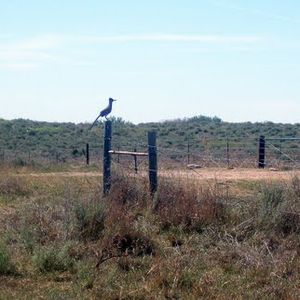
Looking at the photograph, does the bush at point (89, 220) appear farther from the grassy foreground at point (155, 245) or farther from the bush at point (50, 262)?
the bush at point (50, 262)

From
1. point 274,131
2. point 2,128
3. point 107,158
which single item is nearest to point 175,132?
point 274,131

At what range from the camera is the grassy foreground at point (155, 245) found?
28.8ft

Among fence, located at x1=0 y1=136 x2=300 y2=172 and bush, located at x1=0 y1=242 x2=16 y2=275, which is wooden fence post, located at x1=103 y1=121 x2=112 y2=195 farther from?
fence, located at x1=0 y1=136 x2=300 y2=172

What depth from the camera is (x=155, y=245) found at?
1057cm

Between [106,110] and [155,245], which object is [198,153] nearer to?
[106,110]

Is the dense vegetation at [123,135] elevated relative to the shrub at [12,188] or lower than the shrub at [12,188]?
elevated

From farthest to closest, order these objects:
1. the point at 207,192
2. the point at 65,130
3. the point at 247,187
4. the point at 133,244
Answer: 1. the point at 65,130
2. the point at 247,187
3. the point at 207,192
4. the point at 133,244

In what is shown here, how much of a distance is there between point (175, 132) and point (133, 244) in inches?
1746

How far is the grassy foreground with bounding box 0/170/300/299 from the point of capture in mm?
8789

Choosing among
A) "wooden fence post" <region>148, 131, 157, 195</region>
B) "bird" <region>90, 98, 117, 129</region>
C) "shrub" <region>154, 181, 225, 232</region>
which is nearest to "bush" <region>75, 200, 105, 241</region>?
"shrub" <region>154, 181, 225, 232</region>

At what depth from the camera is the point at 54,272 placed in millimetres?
9523

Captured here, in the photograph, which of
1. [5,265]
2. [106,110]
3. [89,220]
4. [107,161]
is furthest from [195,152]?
[5,265]

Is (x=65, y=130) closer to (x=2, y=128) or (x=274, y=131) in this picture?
(x=2, y=128)

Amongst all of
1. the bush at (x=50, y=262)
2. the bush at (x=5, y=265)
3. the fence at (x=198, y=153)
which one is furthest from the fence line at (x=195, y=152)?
the bush at (x=5, y=265)
